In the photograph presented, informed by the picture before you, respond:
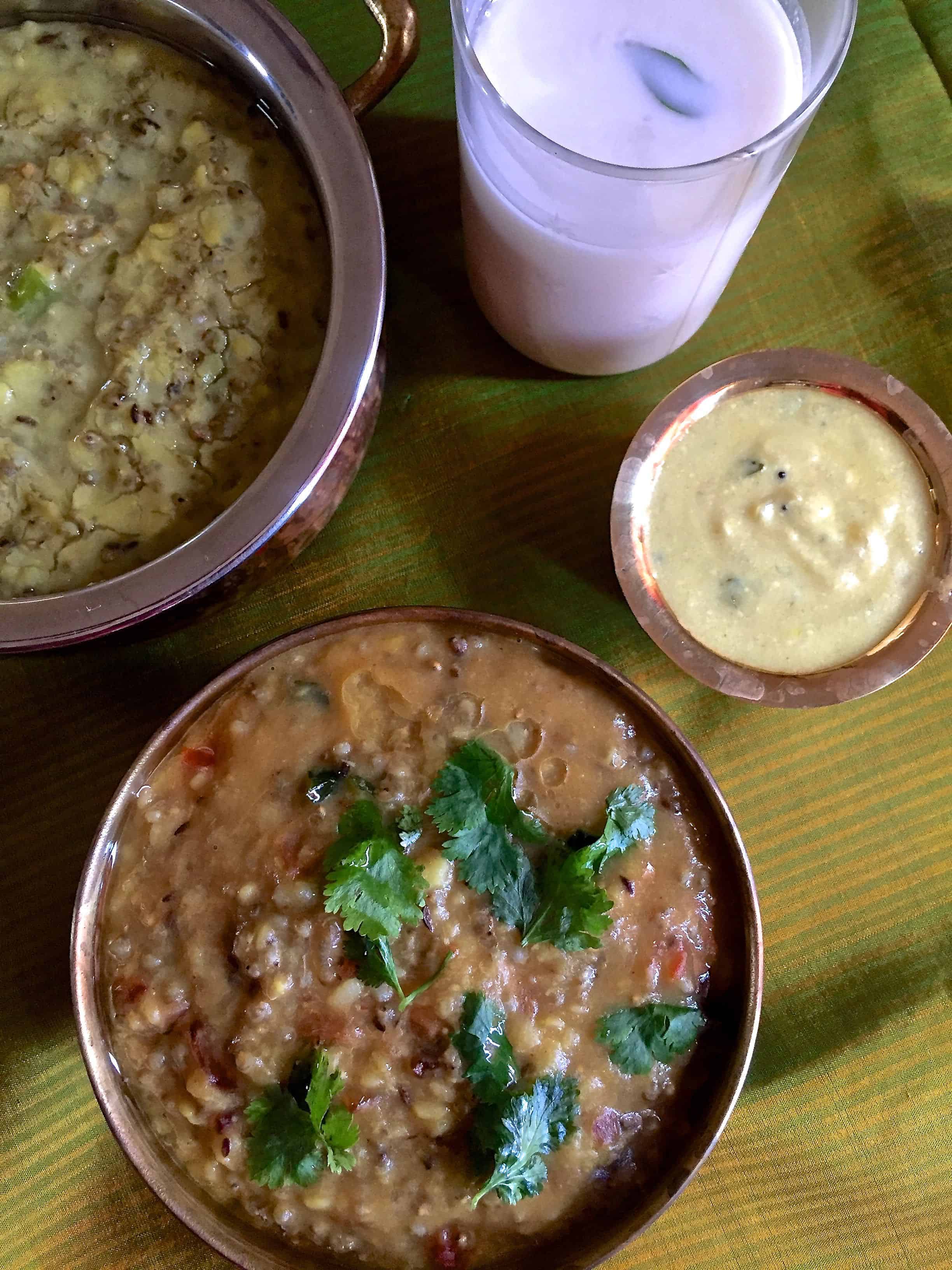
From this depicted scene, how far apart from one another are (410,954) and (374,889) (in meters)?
0.15

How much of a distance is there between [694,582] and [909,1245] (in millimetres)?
1388

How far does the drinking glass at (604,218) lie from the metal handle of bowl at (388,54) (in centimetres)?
8

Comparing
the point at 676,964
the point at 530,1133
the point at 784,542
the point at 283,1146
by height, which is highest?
the point at 784,542

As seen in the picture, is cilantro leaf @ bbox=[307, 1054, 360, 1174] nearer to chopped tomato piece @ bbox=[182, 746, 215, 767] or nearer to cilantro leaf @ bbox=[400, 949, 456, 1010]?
cilantro leaf @ bbox=[400, 949, 456, 1010]

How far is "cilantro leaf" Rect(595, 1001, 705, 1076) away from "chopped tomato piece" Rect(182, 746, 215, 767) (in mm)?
765

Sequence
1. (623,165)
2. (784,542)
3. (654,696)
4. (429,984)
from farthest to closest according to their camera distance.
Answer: (654,696), (784,542), (429,984), (623,165)

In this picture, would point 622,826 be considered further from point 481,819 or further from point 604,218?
point 604,218

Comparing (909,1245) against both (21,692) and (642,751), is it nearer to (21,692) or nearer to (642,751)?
(642,751)

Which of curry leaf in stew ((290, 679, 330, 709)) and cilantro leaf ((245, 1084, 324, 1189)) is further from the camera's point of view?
curry leaf in stew ((290, 679, 330, 709))

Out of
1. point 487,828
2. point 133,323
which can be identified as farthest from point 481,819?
point 133,323

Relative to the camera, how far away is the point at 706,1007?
1803 mm

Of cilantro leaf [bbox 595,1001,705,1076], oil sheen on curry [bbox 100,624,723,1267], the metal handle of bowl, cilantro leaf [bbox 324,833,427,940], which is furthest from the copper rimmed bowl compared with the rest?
the metal handle of bowl

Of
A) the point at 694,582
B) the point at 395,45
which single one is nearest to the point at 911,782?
the point at 694,582

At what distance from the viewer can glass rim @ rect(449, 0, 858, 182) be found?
4.68ft
